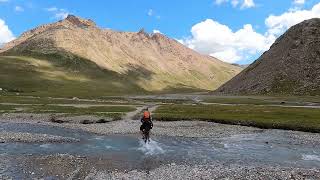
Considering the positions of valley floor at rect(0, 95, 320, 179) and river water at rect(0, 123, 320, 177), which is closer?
valley floor at rect(0, 95, 320, 179)

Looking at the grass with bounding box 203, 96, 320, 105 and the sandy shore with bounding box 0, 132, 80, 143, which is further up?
the grass with bounding box 203, 96, 320, 105

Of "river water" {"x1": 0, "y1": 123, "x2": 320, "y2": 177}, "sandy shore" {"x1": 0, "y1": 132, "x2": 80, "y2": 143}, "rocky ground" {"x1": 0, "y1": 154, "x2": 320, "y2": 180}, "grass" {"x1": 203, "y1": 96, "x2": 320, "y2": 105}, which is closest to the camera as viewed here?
"rocky ground" {"x1": 0, "y1": 154, "x2": 320, "y2": 180}

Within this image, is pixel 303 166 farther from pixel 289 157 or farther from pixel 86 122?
pixel 86 122

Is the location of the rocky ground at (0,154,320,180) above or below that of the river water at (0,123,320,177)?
below

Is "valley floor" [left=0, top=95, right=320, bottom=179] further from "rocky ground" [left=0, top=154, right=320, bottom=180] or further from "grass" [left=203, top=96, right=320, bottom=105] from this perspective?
"grass" [left=203, top=96, right=320, bottom=105]

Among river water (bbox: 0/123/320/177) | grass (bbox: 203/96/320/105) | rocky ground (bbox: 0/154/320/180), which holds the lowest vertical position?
rocky ground (bbox: 0/154/320/180)

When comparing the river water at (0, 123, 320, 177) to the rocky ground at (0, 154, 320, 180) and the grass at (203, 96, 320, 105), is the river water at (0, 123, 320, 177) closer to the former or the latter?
the rocky ground at (0, 154, 320, 180)

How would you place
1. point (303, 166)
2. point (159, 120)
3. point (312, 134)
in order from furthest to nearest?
point (159, 120) → point (312, 134) → point (303, 166)

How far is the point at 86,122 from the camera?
76000 millimetres

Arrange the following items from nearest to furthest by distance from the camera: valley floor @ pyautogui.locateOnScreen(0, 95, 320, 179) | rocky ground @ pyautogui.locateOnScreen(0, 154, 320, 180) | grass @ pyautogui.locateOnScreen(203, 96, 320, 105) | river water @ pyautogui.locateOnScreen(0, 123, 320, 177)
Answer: rocky ground @ pyautogui.locateOnScreen(0, 154, 320, 180)
valley floor @ pyautogui.locateOnScreen(0, 95, 320, 179)
river water @ pyautogui.locateOnScreen(0, 123, 320, 177)
grass @ pyautogui.locateOnScreen(203, 96, 320, 105)

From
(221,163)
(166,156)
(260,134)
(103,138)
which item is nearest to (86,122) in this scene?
(103,138)

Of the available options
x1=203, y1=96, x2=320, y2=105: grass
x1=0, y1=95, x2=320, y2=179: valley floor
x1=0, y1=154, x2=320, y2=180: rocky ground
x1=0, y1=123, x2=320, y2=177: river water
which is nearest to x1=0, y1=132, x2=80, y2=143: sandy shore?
x1=0, y1=95, x2=320, y2=179: valley floor

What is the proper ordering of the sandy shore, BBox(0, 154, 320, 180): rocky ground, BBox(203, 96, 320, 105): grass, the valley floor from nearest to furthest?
BBox(0, 154, 320, 180): rocky ground
the valley floor
the sandy shore
BBox(203, 96, 320, 105): grass

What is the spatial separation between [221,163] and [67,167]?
1361 centimetres
